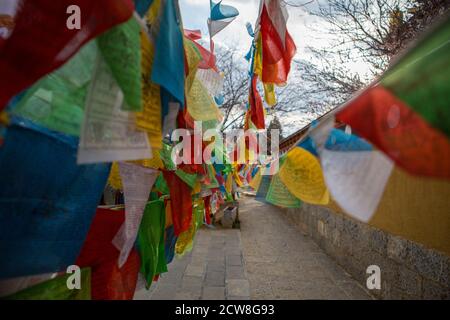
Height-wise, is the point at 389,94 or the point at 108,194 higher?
the point at 389,94

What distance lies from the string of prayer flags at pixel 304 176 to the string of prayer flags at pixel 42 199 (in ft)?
2.48

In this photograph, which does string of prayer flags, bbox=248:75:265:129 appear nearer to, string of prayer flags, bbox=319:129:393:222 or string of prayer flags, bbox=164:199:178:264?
string of prayer flags, bbox=164:199:178:264

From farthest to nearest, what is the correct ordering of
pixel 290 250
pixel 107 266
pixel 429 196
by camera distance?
pixel 290 250 → pixel 429 196 → pixel 107 266

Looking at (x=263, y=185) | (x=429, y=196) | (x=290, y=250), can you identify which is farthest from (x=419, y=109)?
(x=290, y=250)

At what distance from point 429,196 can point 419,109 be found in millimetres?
1996

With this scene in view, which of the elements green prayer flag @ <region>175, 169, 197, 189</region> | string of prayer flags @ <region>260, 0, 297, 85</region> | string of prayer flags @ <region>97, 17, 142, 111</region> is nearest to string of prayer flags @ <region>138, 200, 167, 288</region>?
green prayer flag @ <region>175, 169, 197, 189</region>

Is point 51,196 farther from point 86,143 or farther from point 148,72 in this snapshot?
point 148,72

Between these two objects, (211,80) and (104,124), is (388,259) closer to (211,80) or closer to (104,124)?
(211,80)

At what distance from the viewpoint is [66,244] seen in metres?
0.83

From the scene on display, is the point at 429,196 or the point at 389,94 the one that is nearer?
the point at 389,94

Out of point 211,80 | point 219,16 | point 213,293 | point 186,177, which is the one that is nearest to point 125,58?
point 186,177

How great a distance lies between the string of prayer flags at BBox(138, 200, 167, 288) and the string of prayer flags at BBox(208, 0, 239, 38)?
1.65 m

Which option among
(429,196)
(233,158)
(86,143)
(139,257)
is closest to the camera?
(86,143)

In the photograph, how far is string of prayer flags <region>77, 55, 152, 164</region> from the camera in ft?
2.04
